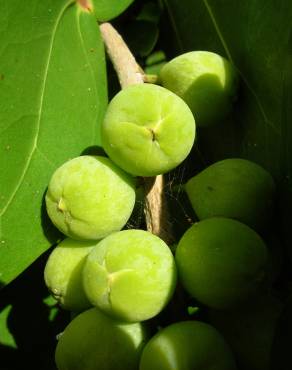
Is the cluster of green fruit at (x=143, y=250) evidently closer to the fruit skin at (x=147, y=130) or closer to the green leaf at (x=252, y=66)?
the fruit skin at (x=147, y=130)

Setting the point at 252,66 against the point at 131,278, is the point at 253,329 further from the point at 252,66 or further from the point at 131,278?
the point at 252,66

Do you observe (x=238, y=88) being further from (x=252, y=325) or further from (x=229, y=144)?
(x=252, y=325)

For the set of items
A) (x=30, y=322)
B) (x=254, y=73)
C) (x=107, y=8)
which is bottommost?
(x=30, y=322)

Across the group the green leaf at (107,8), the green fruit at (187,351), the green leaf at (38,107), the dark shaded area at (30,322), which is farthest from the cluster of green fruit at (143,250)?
the dark shaded area at (30,322)

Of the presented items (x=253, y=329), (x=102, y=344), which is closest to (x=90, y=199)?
(x=102, y=344)

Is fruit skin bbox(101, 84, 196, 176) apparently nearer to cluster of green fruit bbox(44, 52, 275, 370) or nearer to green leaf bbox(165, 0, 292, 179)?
cluster of green fruit bbox(44, 52, 275, 370)

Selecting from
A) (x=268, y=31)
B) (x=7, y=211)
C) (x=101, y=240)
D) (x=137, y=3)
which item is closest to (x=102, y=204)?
(x=101, y=240)
